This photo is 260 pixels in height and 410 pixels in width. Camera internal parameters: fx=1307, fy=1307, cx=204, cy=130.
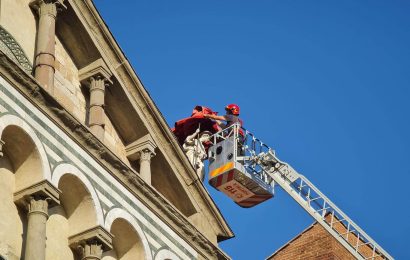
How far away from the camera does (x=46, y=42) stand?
24500mm

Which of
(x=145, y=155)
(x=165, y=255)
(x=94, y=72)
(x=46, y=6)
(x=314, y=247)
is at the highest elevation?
(x=314, y=247)

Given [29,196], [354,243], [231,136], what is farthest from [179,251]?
[354,243]

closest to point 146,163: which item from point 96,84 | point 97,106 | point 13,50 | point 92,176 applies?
point 97,106

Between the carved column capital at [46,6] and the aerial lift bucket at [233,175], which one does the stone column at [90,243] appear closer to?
the carved column capital at [46,6]

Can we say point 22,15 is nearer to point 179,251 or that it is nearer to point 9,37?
point 9,37

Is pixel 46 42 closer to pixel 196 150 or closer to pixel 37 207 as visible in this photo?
pixel 37 207

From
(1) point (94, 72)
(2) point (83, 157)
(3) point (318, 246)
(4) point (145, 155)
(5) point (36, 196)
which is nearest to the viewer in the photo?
(5) point (36, 196)

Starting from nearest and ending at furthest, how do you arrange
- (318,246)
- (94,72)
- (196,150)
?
(94,72) → (196,150) → (318,246)

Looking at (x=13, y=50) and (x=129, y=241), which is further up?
(x=13, y=50)

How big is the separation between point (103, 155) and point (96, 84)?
2106mm

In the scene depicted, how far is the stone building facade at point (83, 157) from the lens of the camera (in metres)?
22.4

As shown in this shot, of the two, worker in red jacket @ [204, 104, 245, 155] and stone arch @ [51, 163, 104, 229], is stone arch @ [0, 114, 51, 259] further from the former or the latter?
worker in red jacket @ [204, 104, 245, 155]

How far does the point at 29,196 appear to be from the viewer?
72.8 feet

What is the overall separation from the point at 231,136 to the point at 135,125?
7.22 m
